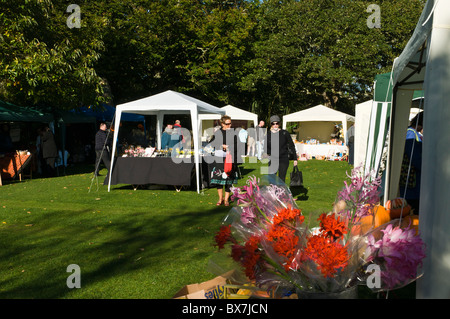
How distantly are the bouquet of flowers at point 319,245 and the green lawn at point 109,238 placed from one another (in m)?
0.23

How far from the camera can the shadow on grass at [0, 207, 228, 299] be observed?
186 inches

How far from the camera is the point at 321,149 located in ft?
81.3

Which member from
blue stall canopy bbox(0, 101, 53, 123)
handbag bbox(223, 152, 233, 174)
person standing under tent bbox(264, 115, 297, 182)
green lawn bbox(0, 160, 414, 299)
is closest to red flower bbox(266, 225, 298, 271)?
green lawn bbox(0, 160, 414, 299)

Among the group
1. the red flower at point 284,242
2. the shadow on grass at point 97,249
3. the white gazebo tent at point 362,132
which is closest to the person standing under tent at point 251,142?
the white gazebo tent at point 362,132

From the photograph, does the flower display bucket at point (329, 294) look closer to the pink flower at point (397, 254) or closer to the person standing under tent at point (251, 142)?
the pink flower at point (397, 254)

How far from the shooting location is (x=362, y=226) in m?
2.29

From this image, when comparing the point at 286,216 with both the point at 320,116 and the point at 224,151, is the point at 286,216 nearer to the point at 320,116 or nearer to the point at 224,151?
the point at 224,151

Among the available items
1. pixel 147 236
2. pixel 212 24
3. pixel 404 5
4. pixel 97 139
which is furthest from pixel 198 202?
pixel 404 5

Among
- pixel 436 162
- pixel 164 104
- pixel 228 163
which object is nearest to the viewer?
pixel 436 162

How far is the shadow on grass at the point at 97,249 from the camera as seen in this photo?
186 inches

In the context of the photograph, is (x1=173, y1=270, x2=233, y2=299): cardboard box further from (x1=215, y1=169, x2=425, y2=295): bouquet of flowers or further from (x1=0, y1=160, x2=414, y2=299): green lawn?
(x1=0, y1=160, x2=414, y2=299): green lawn

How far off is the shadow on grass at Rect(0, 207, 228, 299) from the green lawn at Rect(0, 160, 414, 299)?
0.03 feet

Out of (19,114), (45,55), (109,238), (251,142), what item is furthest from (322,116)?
(109,238)

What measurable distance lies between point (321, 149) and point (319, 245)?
76.2ft
